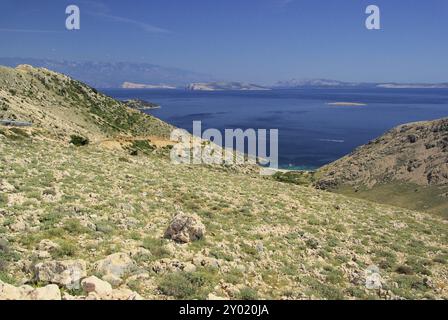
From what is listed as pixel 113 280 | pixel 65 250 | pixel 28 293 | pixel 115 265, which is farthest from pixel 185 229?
pixel 28 293

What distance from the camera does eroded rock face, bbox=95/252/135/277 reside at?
37.8 feet

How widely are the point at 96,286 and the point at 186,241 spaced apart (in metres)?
5.59

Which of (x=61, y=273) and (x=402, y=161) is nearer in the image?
(x=61, y=273)

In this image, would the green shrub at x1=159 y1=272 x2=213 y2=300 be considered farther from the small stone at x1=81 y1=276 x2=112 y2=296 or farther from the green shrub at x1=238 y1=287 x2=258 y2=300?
the small stone at x1=81 y1=276 x2=112 y2=296

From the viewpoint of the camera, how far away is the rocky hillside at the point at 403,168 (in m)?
56.5

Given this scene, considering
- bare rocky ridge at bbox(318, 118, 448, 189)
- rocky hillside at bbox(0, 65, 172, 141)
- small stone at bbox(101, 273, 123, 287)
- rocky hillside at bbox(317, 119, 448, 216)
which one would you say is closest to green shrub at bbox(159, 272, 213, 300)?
small stone at bbox(101, 273, 123, 287)

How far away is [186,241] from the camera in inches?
595

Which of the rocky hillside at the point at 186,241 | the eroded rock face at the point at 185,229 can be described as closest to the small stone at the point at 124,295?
the rocky hillside at the point at 186,241

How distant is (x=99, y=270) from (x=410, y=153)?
6638cm

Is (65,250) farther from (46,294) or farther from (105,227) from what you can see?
(46,294)
